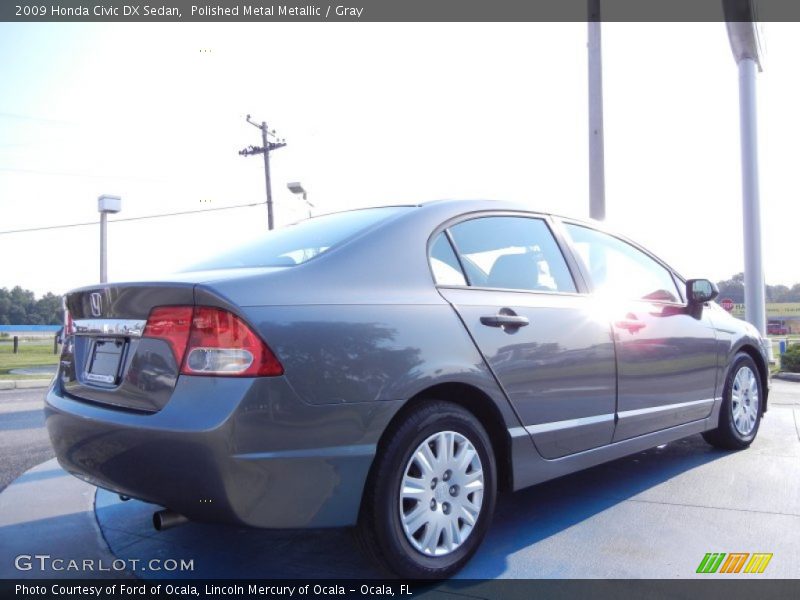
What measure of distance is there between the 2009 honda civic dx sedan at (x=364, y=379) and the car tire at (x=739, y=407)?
143 centimetres

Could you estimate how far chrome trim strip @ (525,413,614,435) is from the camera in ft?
10.2

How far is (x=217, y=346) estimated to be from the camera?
7.55 feet

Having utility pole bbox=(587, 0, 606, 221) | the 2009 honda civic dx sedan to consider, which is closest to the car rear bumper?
the 2009 honda civic dx sedan

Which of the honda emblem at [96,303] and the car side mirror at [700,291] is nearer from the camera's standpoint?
the honda emblem at [96,303]

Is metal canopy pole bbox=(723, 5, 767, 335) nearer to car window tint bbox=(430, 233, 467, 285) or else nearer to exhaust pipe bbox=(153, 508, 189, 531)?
car window tint bbox=(430, 233, 467, 285)

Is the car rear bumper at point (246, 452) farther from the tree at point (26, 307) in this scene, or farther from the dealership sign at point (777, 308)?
the tree at point (26, 307)

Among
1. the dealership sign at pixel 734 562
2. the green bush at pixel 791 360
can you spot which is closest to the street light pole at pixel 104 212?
the dealership sign at pixel 734 562

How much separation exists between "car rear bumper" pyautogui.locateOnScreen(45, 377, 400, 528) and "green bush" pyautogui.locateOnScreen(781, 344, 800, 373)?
14038 mm

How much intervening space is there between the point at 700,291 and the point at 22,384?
14.0 m

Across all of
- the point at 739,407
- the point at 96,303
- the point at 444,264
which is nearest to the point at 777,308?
the point at 739,407

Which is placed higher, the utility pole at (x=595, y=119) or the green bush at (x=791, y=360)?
the utility pole at (x=595, y=119)

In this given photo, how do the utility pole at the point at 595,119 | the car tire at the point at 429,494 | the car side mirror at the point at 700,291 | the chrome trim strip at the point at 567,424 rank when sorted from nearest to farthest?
the car tire at the point at 429,494 → the chrome trim strip at the point at 567,424 → the car side mirror at the point at 700,291 → the utility pole at the point at 595,119

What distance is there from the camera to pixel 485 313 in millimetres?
2996

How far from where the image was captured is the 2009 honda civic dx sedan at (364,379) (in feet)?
7.50
